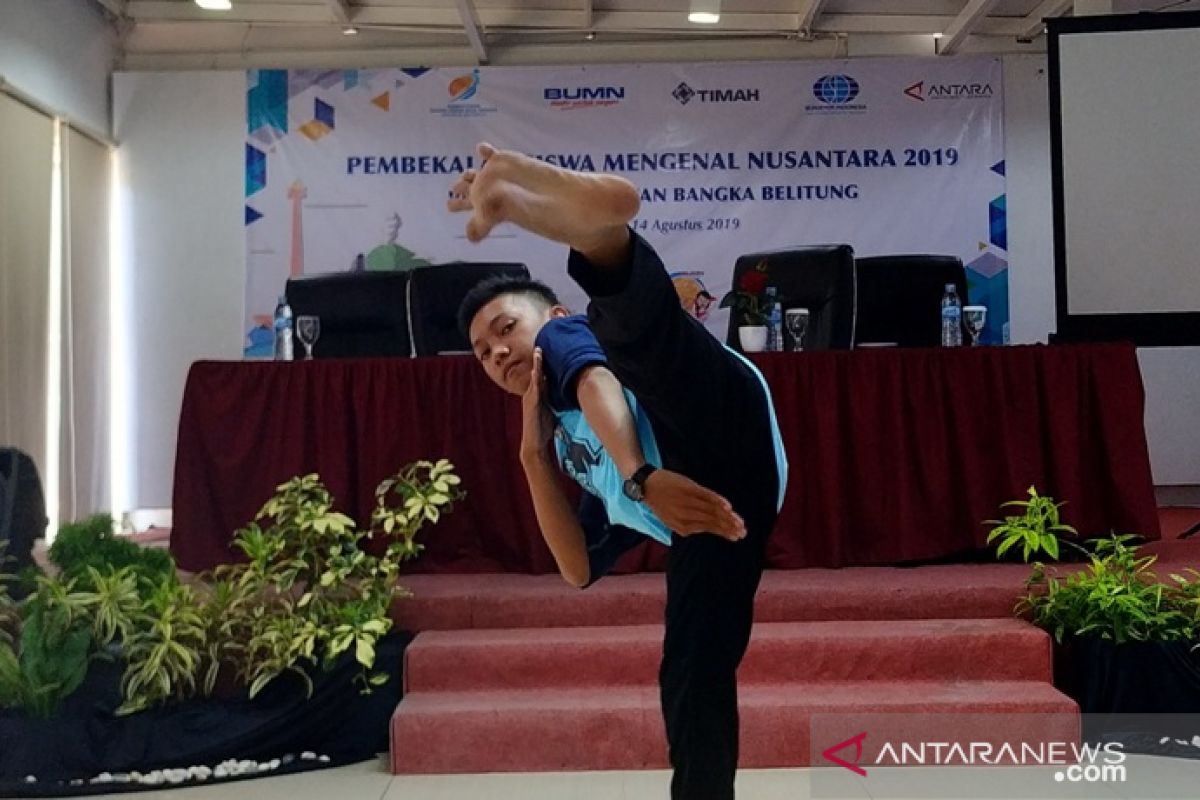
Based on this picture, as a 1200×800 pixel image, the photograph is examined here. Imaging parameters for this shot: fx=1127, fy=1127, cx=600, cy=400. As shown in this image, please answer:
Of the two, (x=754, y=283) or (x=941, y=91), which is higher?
(x=941, y=91)

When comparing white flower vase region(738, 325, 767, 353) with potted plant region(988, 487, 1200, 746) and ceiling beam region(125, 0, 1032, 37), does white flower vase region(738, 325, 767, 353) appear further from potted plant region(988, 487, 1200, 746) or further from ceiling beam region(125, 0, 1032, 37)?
ceiling beam region(125, 0, 1032, 37)

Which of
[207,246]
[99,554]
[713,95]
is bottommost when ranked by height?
[99,554]

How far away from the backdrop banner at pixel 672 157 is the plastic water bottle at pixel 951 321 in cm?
200

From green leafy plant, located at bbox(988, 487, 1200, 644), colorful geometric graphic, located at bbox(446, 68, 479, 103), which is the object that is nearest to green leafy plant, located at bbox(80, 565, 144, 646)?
green leafy plant, located at bbox(988, 487, 1200, 644)

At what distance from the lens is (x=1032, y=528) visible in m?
3.20

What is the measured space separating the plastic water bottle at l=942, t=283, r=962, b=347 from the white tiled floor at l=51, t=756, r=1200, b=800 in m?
1.52

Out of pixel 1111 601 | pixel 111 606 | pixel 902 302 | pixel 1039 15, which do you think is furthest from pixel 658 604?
pixel 1039 15

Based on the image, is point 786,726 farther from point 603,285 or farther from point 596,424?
point 603,285

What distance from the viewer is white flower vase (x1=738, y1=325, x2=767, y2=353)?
11.6 feet

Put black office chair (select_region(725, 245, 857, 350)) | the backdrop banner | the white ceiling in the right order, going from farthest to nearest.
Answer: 1. the white ceiling
2. the backdrop banner
3. black office chair (select_region(725, 245, 857, 350))

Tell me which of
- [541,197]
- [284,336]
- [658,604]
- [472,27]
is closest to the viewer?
[541,197]

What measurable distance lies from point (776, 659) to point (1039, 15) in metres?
4.53

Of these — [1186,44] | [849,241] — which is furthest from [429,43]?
[1186,44]

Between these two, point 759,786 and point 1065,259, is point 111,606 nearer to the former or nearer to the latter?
point 759,786
